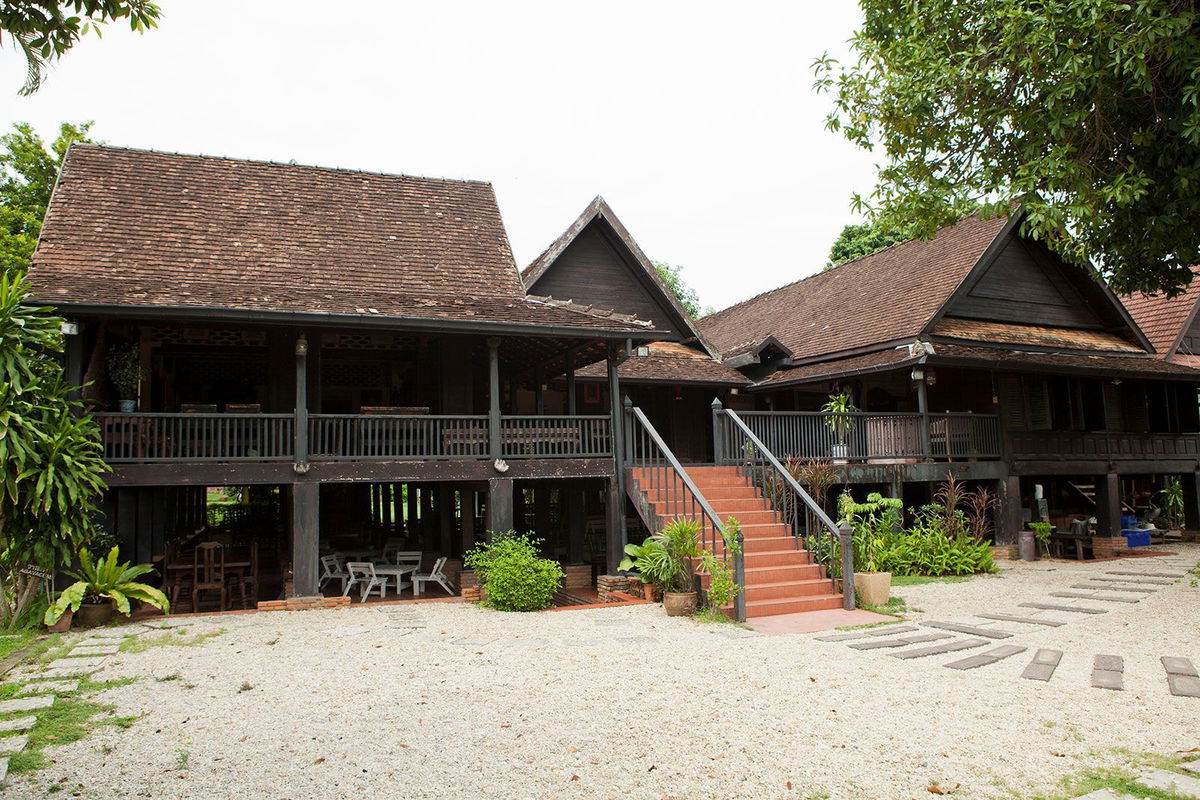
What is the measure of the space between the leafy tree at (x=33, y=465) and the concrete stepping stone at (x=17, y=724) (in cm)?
425

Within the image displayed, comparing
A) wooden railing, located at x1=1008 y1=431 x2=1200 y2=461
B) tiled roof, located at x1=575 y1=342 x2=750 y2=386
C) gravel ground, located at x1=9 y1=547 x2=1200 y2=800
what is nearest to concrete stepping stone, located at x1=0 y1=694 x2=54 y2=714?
gravel ground, located at x1=9 y1=547 x2=1200 y2=800

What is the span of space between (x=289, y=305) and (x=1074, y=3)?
1030 centimetres

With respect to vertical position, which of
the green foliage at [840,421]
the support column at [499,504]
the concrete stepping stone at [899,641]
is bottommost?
the concrete stepping stone at [899,641]

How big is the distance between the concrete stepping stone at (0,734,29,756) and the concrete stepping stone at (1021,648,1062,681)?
7.93 meters

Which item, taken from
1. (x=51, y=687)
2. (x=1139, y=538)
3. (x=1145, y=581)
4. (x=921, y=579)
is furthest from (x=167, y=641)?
(x=1139, y=538)

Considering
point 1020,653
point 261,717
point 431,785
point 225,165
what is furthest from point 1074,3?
point 225,165

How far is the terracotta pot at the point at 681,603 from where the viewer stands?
35.5ft

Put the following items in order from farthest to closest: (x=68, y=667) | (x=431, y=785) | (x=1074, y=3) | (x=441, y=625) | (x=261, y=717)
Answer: (x=441, y=625)
(x=1074, y=3)
(x=68, y=667)
(x=261, y=717)
(x=431, y=785)

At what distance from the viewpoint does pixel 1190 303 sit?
79.0ft

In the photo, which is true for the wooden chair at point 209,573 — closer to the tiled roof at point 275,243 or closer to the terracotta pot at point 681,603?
the tiled roof at point 275,243

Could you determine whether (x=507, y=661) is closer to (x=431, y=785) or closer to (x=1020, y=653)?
Answer: (x=431, y=785)

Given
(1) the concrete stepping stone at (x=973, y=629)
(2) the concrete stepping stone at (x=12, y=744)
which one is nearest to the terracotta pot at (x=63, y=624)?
(2) the concrete stepping stone at (x=12, y=744)

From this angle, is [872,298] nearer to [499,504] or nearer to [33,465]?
[499,504]

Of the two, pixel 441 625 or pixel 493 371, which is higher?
pixel 493 371
